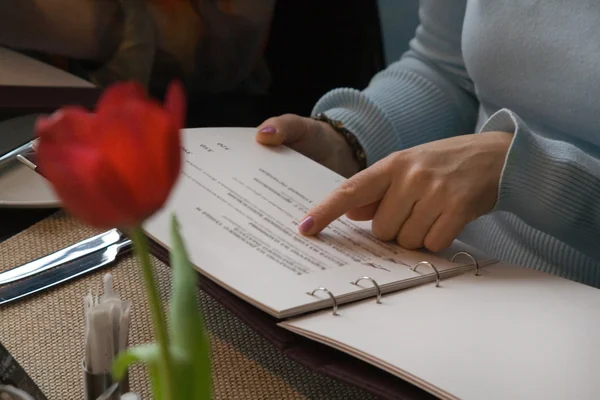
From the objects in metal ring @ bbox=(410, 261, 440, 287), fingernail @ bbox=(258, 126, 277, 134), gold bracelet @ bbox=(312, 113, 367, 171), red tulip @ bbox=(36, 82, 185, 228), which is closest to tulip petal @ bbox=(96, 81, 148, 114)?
red tulip @ bbox=(36, 82, 185, 228)

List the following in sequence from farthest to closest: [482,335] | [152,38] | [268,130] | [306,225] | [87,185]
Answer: [152,38], [268,130], [306,225], [482,335], [87,185]

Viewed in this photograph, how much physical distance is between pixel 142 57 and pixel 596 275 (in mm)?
706

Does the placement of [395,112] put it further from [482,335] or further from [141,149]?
[141,149]

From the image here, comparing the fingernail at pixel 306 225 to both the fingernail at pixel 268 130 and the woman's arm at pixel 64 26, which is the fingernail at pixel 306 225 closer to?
the fingernail at pixel 268 130

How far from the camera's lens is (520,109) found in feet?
2.66

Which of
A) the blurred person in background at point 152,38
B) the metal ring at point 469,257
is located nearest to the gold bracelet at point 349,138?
the metal ring at point 469,257

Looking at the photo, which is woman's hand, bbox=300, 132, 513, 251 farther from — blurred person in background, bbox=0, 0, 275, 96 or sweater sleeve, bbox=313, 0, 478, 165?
blurred person in background, bbox=0, 0, 275, 96

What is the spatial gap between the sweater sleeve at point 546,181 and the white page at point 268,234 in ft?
0.37

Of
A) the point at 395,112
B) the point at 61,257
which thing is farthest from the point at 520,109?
the point at 61,257

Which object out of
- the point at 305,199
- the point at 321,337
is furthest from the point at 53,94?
the point at 321,337

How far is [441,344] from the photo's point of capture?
0.43 meters

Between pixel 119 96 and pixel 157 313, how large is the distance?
0.18ft

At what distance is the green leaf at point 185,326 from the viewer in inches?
8.2

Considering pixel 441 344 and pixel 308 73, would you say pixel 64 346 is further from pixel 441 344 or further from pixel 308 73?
pixel 308 73
